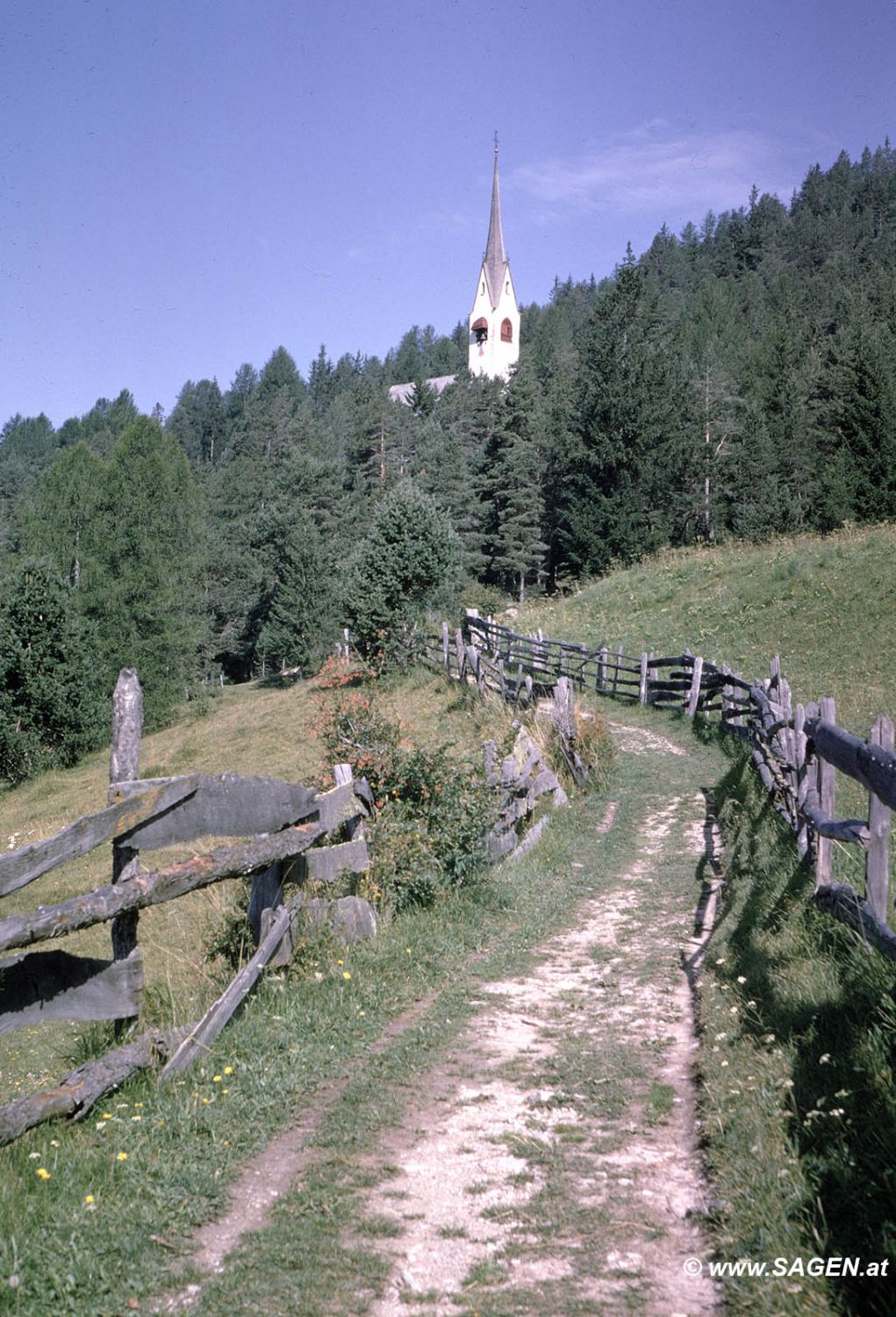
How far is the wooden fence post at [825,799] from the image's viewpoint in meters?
6.46

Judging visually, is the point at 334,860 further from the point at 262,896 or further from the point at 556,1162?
the point at 556,1162

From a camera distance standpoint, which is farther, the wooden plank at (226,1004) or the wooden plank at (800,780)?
the wooden plank at (800,780)

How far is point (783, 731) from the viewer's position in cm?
1037

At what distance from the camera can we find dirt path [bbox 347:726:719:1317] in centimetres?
317

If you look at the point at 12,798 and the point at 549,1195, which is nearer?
the point at 549,1195

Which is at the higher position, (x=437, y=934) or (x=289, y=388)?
(x=289, y=388)

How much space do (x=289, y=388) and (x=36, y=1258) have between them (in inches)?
4700

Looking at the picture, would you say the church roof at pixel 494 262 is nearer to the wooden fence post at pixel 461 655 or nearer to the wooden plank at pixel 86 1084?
the wooden fence post at pixel 461 655

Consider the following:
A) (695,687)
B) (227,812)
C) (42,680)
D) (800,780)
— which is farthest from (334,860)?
(42,680)

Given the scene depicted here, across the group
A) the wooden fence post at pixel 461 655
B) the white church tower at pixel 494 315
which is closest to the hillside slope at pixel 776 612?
the wooden fence post at pixel 461 655

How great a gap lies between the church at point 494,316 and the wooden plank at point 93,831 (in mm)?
100194

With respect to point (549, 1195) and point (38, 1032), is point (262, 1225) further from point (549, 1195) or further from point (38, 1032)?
point (38, 1032)

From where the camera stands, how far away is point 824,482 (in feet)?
161

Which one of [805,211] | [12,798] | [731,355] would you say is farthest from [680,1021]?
[805,211]
